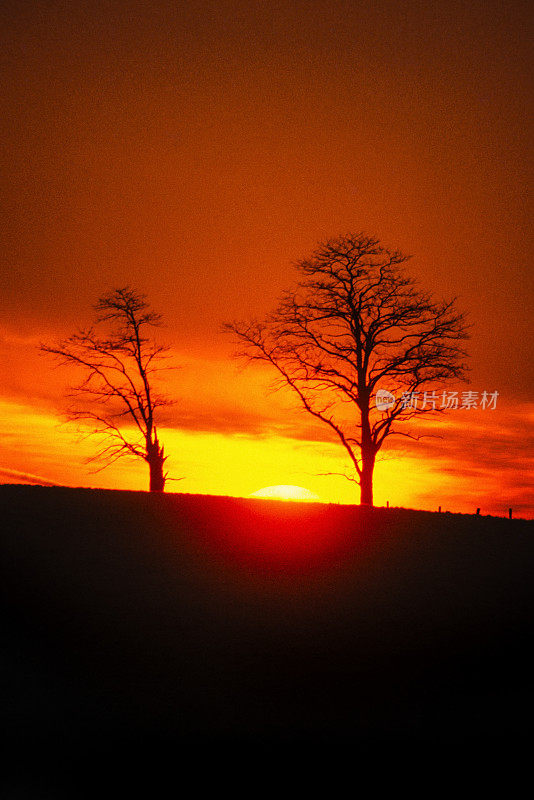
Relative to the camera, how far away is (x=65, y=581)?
45.5ft

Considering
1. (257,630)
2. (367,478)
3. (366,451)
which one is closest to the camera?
(257,630)

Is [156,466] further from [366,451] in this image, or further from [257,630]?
[257,630]

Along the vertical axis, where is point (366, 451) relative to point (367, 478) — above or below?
above

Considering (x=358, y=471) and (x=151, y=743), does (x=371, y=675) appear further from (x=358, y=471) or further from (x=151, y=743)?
(x=358, y=471)

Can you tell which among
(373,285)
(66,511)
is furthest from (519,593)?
(373,285)

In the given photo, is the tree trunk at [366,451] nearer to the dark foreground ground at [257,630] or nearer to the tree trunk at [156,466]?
the tree trunk at [156,466]

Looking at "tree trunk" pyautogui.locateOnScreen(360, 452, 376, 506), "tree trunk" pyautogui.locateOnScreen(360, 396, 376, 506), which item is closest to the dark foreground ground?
"tree trunk" pyautogui.locateOnScreen(360, 452, 376, 506)

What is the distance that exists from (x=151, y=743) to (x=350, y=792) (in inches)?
101

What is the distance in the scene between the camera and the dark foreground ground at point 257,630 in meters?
10.9

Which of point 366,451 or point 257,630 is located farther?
point 366,451

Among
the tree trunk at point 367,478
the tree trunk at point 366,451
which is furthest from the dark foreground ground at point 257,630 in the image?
the tree trunk at point 366,451

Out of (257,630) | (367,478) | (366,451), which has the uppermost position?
(366,451)

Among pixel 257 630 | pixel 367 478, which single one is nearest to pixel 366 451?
pixel 367 478

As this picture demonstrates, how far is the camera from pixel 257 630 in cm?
1241
